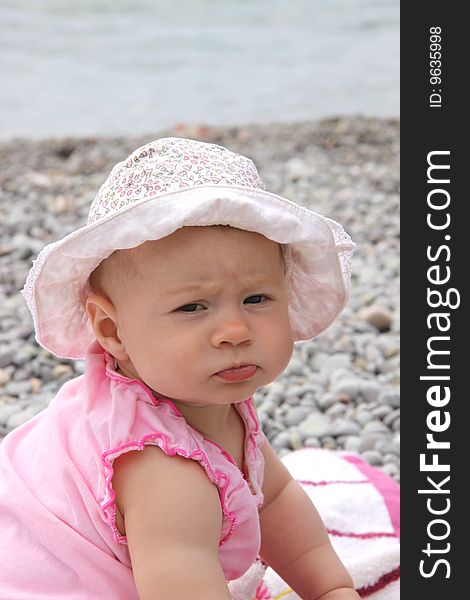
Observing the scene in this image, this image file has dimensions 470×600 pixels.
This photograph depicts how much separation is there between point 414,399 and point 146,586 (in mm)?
469

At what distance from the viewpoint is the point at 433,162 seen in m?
1.43

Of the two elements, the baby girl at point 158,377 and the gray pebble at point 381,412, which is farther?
the gray pebble at point 381,412

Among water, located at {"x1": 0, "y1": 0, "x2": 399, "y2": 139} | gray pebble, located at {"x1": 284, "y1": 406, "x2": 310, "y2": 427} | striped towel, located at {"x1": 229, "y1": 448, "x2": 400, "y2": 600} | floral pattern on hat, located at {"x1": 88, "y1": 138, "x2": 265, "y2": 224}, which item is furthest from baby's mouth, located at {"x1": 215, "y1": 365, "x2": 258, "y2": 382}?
water, located at {"x1": 0, "y1": 0, "x2": 399, "y2": 139}

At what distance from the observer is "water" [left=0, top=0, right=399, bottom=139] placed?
7090mm

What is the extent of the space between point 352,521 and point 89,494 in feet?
2.60

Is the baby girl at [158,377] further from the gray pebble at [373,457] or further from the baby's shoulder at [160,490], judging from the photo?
the gray pebble at [373,457]

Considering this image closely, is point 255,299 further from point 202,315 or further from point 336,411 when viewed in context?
point 336,411

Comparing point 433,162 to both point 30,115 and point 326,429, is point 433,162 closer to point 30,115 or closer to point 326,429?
point 326,429

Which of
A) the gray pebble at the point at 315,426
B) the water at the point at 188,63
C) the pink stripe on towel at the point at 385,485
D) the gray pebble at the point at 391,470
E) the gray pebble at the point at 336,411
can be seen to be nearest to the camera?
the pink stripe on towel at the point at 385,485

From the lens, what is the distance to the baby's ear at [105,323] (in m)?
1.37

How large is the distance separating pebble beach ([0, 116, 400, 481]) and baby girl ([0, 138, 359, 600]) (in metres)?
0.89

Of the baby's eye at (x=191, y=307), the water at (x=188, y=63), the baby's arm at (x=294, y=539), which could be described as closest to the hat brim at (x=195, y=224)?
the baby's eye at (x=191, y=307)

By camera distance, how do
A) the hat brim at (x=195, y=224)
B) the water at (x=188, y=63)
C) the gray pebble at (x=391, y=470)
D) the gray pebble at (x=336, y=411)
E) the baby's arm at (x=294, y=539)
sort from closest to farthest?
the hat brim at (x=195, y=224) < the baby's arm at (x=294, y=539) < the gray pebble at (x=391, y=470) < the gray pebble at (x=336, y=411) < the water at (x=188, y=63)

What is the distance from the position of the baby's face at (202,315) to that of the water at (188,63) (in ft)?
17.6
